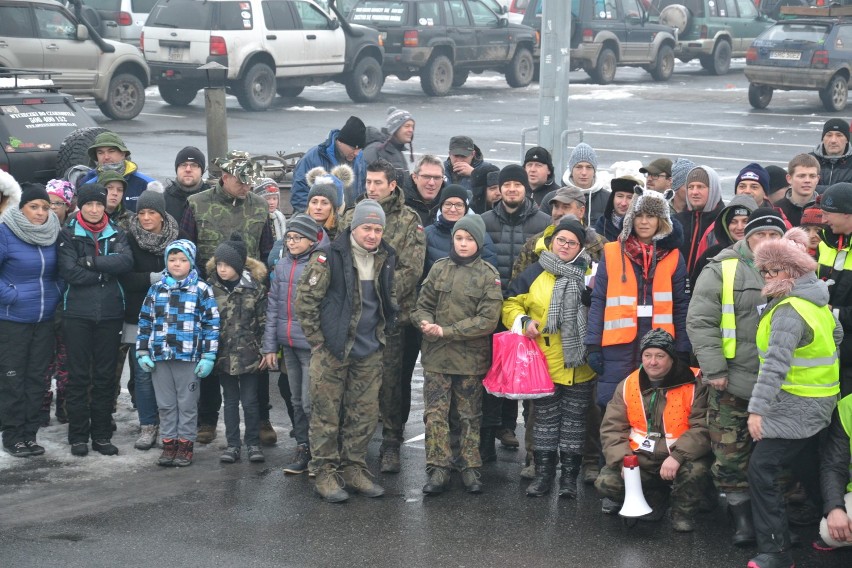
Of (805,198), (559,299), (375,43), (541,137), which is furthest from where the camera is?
(375,43)

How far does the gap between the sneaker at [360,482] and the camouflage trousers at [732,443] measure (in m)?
1.99

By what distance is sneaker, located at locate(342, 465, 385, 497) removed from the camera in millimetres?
7449

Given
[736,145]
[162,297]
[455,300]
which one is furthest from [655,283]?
[736,145]

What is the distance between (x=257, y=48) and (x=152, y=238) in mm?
16374

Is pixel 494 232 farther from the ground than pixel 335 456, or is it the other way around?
pixel 494 232

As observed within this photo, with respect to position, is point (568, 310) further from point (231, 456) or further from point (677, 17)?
point (677, 17)

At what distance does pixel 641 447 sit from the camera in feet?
23.1

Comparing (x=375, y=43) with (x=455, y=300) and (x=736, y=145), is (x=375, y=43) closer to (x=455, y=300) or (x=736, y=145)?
(x=736, y=145)

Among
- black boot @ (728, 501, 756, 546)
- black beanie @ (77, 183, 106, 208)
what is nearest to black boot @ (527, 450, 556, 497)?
black boot @ (728, 501, 756, 546)

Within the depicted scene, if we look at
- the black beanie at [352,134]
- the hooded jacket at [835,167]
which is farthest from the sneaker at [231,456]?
the hooded jacket at [835,167]

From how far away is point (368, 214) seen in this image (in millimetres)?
7480

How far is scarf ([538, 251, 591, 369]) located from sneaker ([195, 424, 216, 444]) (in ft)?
8.15

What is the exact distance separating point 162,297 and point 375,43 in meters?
19.3

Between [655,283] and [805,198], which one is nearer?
[655,283]
